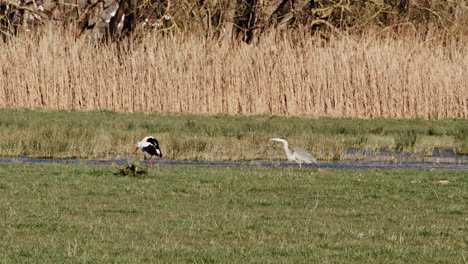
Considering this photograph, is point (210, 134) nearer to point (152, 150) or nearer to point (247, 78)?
point (152, 150)

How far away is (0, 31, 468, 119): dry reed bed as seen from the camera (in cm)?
2966

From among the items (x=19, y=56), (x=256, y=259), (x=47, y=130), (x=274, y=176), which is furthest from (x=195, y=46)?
(x=256, y=259)

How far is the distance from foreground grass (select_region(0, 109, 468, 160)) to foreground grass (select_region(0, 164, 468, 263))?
366 cm

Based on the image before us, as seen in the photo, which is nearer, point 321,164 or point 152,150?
Answer: point 152,150

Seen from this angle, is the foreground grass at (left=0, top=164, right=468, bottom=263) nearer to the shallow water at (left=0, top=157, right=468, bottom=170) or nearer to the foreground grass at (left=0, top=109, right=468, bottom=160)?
the shallow water at (left=0, top=157, right=468, bottom=170)

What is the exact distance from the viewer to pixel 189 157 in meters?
19.3

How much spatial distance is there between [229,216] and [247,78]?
19615mm

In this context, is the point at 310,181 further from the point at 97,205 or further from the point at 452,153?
the point at 452,153

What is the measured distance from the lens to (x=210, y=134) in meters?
23.9

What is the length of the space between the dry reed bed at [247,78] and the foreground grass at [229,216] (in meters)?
13.6

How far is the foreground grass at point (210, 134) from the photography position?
65.8 ft

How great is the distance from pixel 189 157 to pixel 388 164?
162 inches

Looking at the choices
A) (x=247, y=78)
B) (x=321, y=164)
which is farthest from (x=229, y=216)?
(x=247, y=78)

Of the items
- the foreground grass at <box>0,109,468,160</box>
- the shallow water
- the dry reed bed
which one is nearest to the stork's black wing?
the shallow water
